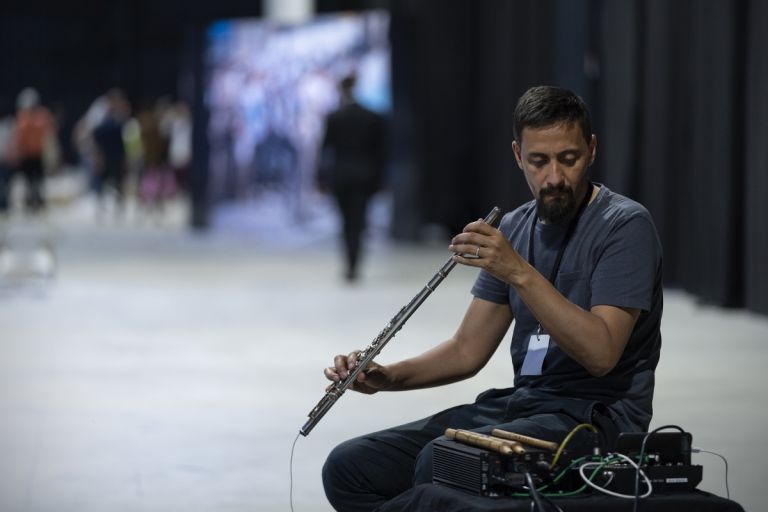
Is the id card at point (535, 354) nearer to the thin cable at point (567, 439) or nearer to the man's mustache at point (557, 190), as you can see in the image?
the thin cable at point (567, 439)

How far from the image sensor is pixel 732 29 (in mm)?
10484

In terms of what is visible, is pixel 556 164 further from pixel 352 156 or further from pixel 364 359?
pixel 352 156

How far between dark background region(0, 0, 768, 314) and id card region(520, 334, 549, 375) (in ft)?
22.0

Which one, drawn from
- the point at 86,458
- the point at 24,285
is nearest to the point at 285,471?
the point at 86,458

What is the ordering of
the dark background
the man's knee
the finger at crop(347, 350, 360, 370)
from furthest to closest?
1. the dark background
2. the man's knee
3. the finger at crop(347, 350, 360, 370)

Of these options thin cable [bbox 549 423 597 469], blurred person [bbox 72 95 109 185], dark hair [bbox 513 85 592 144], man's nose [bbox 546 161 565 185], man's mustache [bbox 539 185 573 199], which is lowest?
blurred person [bbox 72 95 109 185]

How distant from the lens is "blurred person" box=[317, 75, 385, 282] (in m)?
12.8

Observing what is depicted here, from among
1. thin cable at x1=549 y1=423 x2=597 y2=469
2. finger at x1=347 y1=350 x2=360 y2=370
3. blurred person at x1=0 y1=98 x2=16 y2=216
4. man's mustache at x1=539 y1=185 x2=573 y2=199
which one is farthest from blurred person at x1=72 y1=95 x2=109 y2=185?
thin cable at x1=549 y1=423 x2=597 y2=469

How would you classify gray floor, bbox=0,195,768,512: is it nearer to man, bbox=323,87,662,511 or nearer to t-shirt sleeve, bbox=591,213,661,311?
man, bbox=323,87,662,511

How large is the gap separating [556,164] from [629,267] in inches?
12.0

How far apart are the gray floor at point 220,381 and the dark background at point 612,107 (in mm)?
641

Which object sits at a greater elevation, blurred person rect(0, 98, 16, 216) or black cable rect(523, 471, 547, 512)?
black cable rect(523, 471, 547, 512)

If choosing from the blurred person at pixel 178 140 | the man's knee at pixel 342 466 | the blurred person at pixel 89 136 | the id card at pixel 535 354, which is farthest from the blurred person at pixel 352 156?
the blurred person at pixel 178 140

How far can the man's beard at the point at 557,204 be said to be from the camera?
3512 millimetres
